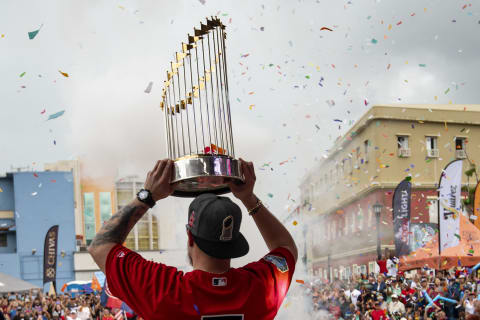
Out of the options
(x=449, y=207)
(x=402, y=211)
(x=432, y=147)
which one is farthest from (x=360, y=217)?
(x=449, y=207)

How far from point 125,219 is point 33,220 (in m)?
46.3

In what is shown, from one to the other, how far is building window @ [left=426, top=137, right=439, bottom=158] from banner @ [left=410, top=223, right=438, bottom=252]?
35.5ft

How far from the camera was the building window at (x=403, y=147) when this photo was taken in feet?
105

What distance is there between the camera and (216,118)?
3.30 m

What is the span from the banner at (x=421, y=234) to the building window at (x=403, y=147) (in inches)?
381

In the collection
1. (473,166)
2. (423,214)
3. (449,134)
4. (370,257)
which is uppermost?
(449,134)

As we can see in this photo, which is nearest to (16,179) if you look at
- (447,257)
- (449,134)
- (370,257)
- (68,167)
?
(68,167)

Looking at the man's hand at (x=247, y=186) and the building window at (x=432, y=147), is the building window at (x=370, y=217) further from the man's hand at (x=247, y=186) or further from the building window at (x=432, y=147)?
the man's hand at (x=247, y=186)

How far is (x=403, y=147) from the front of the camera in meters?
32.4

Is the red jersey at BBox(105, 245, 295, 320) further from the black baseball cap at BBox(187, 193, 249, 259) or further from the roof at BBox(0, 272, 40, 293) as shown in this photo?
the roof at BBox(0, 272, 40, 293)

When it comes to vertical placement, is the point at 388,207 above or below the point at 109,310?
above

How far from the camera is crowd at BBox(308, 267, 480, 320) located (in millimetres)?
12797

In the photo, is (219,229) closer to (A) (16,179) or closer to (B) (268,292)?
(B) (268,292)

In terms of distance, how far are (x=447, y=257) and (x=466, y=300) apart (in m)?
4.29
